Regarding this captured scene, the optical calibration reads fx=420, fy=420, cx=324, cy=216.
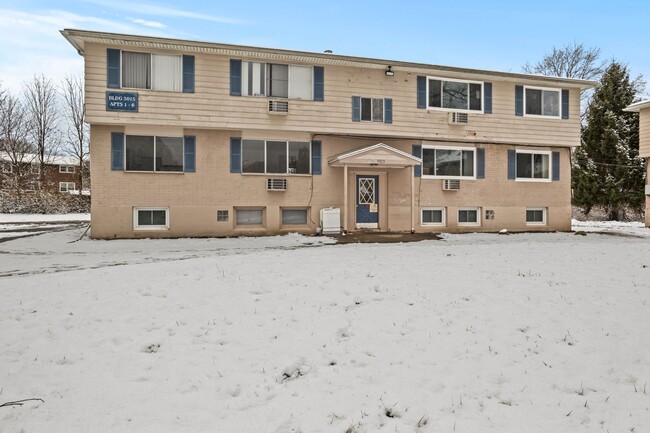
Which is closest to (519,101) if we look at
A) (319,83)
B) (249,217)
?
(319,83)

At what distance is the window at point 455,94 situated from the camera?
16.8 metres

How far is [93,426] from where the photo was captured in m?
3.56

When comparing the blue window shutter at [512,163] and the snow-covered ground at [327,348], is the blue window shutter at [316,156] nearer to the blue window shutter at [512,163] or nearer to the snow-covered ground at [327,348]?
the snow-covered ground at [327,348]

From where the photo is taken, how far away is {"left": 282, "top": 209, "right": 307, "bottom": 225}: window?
615 inches

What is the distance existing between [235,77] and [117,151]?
4.74m

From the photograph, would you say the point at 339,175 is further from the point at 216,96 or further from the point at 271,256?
the point at 271,256

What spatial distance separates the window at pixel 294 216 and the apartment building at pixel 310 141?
7 cm

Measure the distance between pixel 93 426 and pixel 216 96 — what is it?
41.5 feet

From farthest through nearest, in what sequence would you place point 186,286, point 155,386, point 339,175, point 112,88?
point 339,175 → point 112,88 → point 186,286 → point 155,386

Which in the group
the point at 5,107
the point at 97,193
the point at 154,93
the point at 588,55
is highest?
the point at 588,55

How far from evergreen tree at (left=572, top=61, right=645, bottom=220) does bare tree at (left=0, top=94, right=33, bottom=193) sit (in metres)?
43.3

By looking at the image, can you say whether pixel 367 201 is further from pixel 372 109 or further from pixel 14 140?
pixel 14 140

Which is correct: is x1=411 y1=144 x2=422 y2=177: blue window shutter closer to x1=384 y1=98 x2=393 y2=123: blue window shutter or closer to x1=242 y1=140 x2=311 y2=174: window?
x1=384 y1=98 x2=393 y2=123: blue window shutter

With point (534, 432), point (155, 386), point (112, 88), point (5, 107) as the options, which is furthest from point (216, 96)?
point (5, 107)
